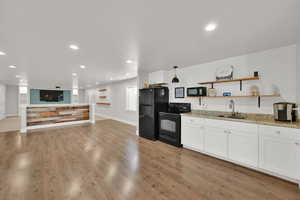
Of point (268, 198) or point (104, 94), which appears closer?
point (268, 198)

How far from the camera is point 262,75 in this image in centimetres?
277

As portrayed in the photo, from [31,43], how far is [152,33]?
2.34 m

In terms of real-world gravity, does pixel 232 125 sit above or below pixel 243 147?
above

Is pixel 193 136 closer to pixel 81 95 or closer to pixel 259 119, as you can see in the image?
pixel 259 119

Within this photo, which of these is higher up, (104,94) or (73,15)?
(73,15)

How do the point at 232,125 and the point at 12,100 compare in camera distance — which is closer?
Result: the point at 232,125

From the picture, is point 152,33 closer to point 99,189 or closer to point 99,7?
point 99,7

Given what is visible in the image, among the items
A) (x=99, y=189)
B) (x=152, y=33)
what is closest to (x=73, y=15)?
(x=152, y=33)

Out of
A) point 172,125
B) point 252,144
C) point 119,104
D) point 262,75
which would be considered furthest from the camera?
point 119,104

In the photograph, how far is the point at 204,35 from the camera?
6.91ft

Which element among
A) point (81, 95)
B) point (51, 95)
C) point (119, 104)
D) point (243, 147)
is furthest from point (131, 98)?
point (51, 95)

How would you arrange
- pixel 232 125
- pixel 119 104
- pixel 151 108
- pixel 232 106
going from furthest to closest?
pixel 119 104
pixel 151 108
pixel 232 106
pixel 232 125

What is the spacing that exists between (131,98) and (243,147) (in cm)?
525

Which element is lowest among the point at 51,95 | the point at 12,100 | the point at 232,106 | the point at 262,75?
the point at 232,106
